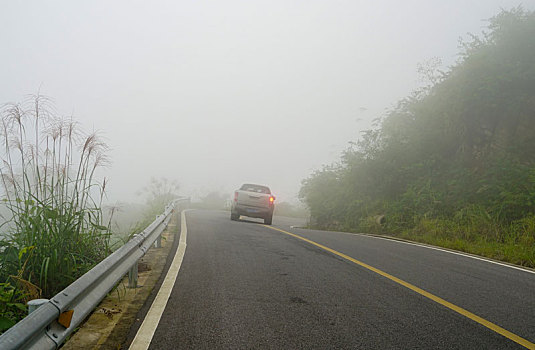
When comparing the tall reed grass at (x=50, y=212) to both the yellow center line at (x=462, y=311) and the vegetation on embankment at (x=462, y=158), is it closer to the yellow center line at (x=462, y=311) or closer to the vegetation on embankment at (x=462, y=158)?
the yellow center line at (x=462, y=311)

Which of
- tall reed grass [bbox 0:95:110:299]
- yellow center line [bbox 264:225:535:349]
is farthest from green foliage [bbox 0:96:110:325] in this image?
yellow center line [bbox 264:225:535:349]

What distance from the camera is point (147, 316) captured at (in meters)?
3.79

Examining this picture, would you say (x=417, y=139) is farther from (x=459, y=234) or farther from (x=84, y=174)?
(x=84, y=174)

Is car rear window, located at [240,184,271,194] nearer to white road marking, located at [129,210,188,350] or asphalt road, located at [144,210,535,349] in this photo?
asphalt road, located at [144,210,535,349]

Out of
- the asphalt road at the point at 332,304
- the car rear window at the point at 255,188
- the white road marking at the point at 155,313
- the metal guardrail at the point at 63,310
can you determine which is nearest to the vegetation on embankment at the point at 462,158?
the car rear window at the point at 255,188

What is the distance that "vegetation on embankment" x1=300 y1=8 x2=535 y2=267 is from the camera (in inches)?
523

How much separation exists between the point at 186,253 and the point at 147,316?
364cm

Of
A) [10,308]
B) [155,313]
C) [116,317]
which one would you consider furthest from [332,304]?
[10,308]

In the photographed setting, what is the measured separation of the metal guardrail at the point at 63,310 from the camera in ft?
6.72

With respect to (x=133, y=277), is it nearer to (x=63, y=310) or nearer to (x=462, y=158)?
(x=63, y=310)

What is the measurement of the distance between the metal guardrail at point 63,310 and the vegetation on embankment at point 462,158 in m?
10.3

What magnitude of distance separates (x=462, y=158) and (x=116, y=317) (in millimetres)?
16416

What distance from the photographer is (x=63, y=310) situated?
256cm

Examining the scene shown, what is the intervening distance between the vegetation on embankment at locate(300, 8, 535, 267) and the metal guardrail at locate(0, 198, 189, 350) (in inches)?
404
